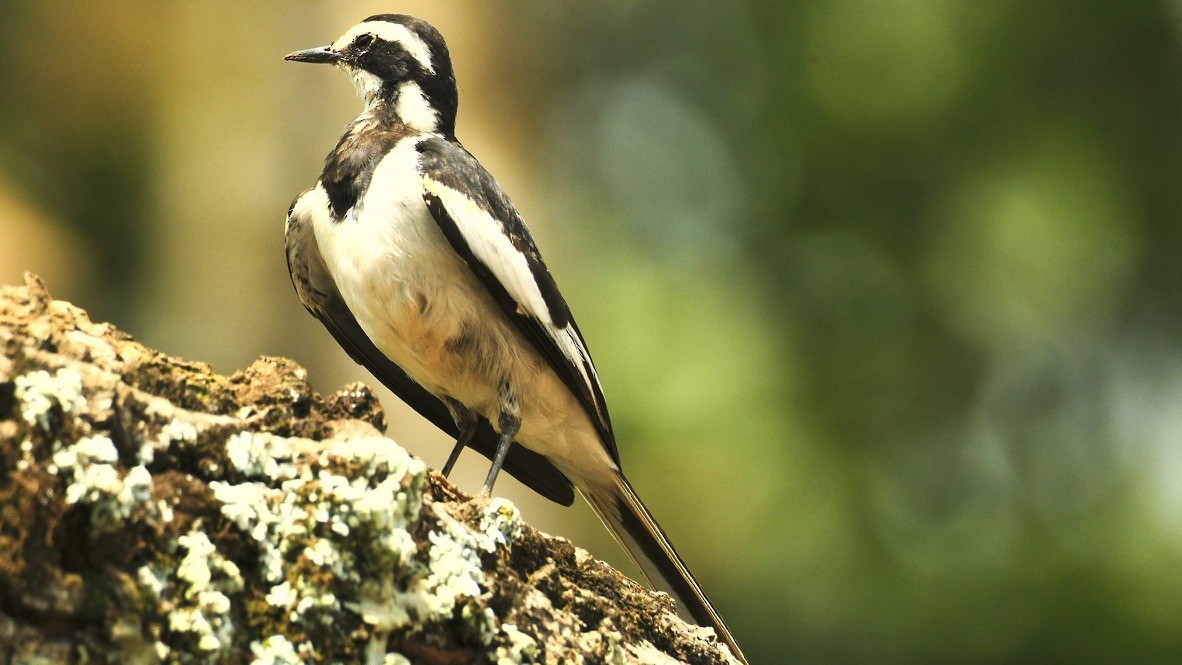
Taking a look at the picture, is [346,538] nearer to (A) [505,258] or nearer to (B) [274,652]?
(B) [274,652]

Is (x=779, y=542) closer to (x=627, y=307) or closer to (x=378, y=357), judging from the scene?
(x=627, y=307)

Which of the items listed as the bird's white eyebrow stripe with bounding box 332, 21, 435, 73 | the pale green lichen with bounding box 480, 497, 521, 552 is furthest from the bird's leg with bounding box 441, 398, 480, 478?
the pale green lichen with bounding box 480, 497, 521, 552

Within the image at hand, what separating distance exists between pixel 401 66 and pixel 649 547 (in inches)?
90.8

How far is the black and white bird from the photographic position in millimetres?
4496

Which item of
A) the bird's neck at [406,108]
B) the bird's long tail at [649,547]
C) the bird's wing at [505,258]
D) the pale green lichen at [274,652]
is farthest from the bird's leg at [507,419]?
the pale green lichen at [274,652]

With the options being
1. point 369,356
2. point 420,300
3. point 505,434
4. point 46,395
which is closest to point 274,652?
point 46,395

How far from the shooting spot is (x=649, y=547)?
4758mm

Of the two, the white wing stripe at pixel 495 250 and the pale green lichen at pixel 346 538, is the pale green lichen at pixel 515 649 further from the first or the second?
the white wing stripe at pixel 495 250

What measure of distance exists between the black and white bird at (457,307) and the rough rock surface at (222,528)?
159 cm

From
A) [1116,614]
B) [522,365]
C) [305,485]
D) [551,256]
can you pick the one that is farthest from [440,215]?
[1116,614]

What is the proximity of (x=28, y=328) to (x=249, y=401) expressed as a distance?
519 mm

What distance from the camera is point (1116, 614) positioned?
27.2ft

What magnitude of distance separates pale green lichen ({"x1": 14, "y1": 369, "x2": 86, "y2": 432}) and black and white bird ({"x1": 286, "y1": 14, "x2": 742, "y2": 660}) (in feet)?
7.30

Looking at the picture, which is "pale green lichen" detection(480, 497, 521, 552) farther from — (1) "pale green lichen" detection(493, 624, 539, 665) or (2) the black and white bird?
(2) the black and white bird
